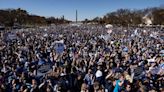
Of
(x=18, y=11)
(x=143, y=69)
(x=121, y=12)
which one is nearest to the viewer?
(x=143, y=69)

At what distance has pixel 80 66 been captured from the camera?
19.8 meters

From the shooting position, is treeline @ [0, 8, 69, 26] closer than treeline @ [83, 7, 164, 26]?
Yes

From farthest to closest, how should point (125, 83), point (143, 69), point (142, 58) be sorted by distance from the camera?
point (142, 58) < point (143, 69) < point (125, 83)

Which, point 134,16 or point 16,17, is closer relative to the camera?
point 16,17

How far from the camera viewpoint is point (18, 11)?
398ft

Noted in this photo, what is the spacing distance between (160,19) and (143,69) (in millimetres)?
90534

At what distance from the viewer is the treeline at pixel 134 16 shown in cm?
10986

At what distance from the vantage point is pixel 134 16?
12750 cm

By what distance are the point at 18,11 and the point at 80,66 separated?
340 feet

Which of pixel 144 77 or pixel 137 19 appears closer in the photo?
pixel 144 77

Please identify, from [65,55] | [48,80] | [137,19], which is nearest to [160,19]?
[137,19]

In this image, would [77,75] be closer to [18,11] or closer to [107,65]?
[107,65]

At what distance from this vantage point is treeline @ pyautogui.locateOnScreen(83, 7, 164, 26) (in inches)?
4325

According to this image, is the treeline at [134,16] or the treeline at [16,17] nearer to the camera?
the treeline at [16,17]
